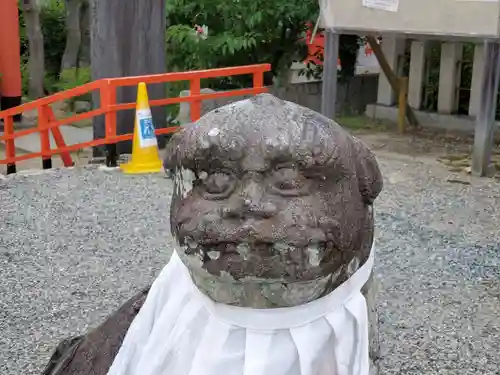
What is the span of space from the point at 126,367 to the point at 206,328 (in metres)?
0.24

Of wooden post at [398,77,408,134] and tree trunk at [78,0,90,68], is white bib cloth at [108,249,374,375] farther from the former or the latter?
tree trunk at [78,0,90,68]

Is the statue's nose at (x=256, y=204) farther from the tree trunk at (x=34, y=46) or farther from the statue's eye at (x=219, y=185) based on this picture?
the tree trunk at (x=34, y=46)

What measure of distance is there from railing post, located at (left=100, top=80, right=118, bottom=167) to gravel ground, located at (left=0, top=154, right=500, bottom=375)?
31cm

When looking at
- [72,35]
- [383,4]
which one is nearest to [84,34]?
[72,35]

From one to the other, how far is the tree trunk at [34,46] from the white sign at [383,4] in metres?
7.25

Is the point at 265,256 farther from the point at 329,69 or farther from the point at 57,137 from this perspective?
the point at 329,69

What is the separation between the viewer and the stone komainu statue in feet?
4.99

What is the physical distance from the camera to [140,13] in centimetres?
823

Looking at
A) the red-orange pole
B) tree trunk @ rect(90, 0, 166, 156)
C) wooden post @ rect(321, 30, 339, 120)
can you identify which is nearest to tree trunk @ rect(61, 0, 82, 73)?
the red-orange pole

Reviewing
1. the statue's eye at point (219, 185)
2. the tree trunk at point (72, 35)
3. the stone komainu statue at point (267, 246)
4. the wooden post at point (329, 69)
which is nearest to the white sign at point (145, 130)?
the wooden post at point (329, 69)

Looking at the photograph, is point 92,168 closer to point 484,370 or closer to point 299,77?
point 484,370

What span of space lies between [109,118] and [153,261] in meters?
2.79

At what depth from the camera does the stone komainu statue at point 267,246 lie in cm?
152

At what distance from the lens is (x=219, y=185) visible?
5.08 feet
